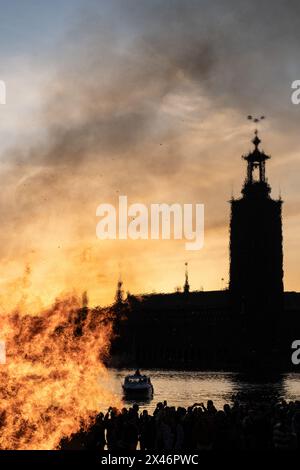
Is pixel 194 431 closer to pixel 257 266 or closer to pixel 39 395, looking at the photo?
pixel 39 395

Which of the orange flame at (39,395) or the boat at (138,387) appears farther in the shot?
the boat at (138,387)

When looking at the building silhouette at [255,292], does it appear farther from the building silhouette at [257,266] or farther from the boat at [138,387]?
the boat at [138,387]

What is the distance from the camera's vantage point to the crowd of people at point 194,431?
1750cm

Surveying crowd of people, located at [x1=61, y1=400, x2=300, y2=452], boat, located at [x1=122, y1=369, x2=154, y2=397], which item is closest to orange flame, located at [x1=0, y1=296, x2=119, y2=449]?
crowd of people, located at [x1=61, y1=400, x2=300, y2=452]

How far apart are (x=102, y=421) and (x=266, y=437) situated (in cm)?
465

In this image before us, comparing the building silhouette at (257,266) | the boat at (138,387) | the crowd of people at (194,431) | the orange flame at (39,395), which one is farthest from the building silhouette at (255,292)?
the crowd of people at (194,431)

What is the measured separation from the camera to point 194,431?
1758 centimetres

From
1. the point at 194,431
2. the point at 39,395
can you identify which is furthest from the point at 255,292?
the point at 194,431

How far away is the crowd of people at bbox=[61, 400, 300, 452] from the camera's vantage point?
17.5m

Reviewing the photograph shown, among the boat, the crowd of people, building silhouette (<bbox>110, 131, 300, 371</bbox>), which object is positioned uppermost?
building silhouette (<bbox>110, 131, 300, 371</bbox>)

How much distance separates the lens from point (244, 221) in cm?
14250

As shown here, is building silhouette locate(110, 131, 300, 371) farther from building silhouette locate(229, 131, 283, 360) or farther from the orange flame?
the orange flame

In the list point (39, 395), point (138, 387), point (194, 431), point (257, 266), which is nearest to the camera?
point (194, 431)

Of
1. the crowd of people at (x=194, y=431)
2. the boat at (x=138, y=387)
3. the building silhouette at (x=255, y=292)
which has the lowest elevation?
the boat at (x=138, y=387)
